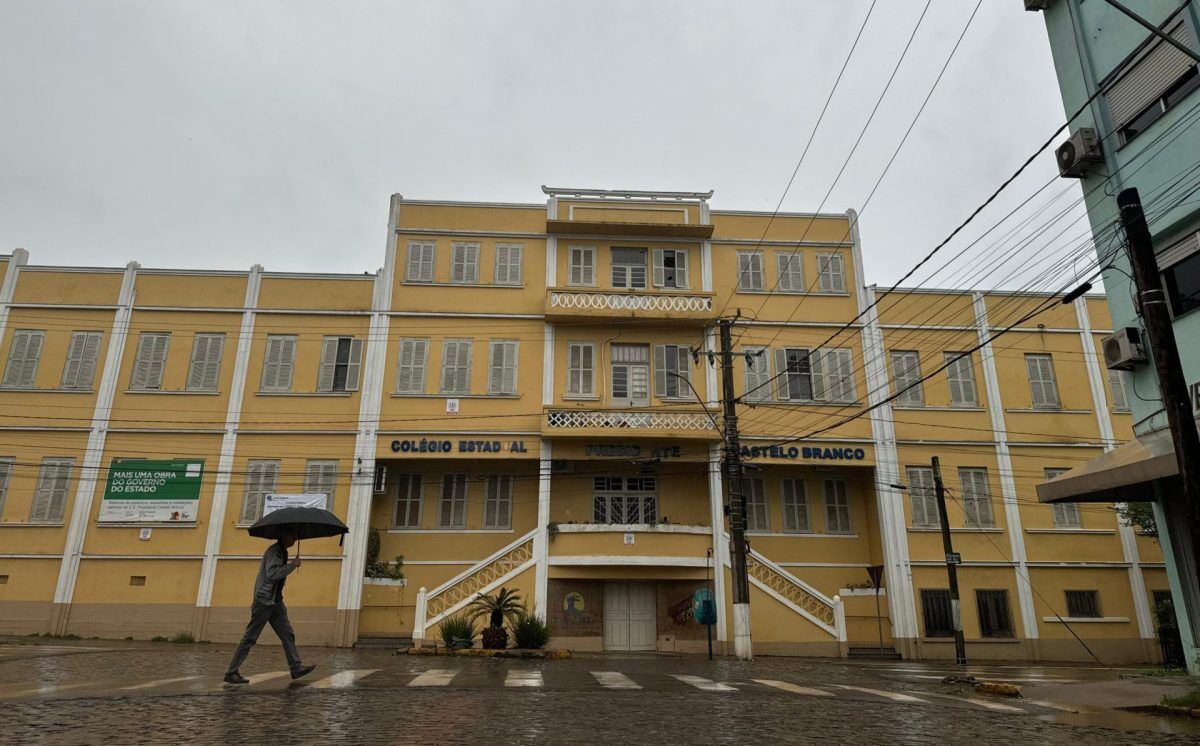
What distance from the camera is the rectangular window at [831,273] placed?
26172 millimetres

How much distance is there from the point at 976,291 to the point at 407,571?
69.2 feet

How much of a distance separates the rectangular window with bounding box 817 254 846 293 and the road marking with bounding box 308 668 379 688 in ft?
65.1

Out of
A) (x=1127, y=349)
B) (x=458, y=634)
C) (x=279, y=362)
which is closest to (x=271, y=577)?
(x=458, y=634)

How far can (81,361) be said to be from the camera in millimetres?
24188

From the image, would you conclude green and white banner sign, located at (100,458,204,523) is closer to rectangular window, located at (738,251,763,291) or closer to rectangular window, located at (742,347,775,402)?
rectangular window, located at (742,347,775,402)

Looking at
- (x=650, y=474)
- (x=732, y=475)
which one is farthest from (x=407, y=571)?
(x=732, y=475)

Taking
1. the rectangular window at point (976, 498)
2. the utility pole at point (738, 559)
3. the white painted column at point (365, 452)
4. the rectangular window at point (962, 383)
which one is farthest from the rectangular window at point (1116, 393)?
the white painted column at point (365, 452)

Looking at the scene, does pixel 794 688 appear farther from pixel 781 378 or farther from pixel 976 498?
pixel 976 498

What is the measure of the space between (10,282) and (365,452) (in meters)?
13.1

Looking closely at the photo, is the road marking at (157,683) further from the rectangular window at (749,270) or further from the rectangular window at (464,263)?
the rectangular window at (749,270)

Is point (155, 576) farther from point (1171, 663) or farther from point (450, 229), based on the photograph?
point (1171, 663)

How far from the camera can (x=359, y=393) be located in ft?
78.9

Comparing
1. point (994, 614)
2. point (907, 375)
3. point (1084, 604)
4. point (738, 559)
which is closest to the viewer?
point (738, 559)

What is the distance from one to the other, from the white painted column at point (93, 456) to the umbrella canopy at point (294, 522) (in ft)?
51.4
